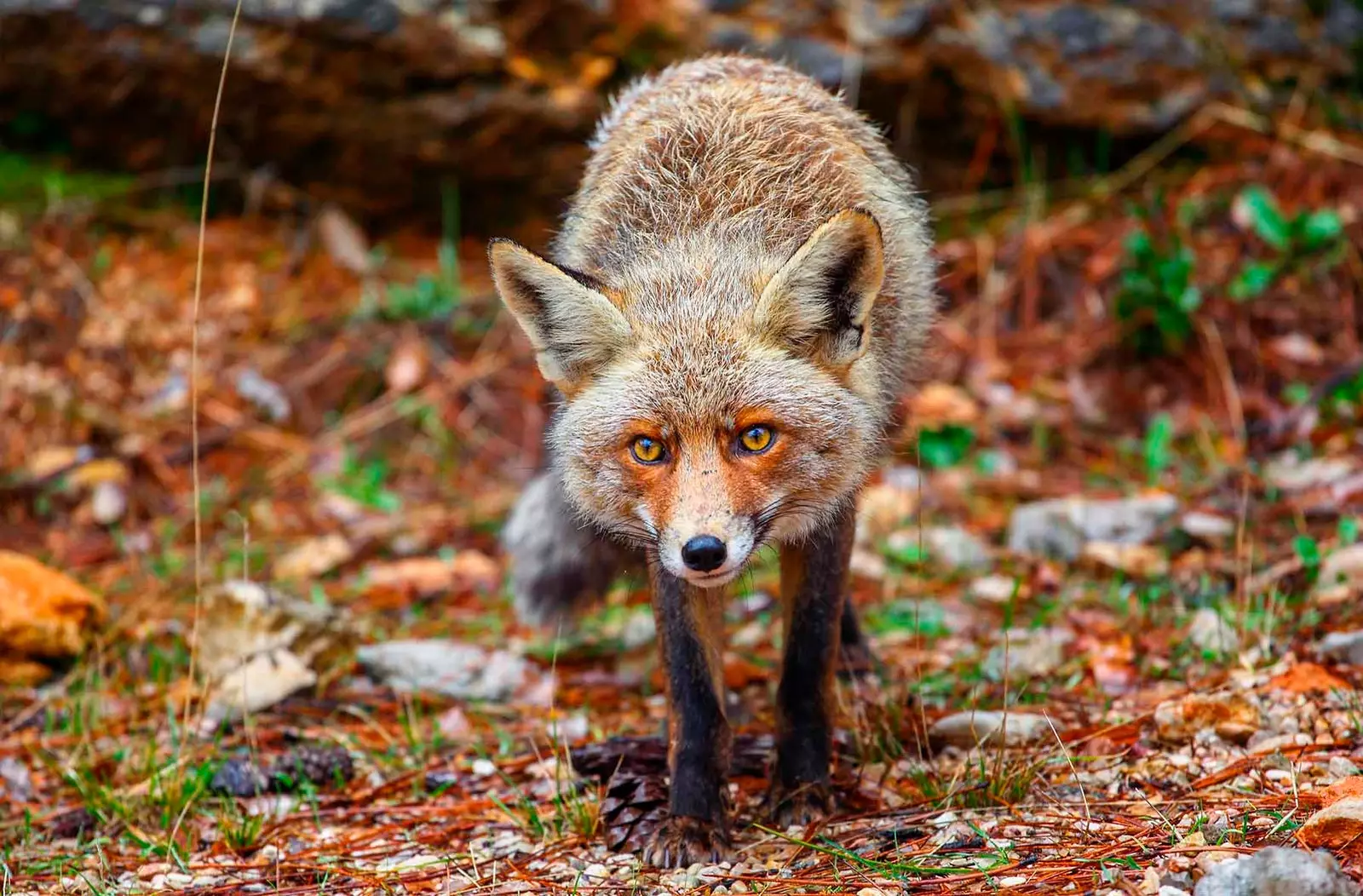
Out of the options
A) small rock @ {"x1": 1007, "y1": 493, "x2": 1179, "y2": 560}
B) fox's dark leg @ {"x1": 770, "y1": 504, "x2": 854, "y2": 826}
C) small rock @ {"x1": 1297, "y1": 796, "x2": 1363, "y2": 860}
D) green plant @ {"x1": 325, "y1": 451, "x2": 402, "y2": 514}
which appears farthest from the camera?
green plant @ {"x1": 325, "y1": 451, "x2": 402, "y2": 514}

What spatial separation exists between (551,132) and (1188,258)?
4088 mm

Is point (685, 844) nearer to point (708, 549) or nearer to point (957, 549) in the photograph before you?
point (708, 549)

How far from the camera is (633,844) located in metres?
4.00

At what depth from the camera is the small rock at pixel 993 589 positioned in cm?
605

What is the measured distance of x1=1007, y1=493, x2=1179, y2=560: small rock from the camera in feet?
21.0

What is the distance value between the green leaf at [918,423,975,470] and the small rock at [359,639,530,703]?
256 centimetres

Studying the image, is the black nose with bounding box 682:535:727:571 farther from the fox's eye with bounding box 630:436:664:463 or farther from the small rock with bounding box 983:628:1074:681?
the small rock with bounding box 983:628:1074:681

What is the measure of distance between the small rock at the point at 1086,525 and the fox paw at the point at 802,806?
2660mm

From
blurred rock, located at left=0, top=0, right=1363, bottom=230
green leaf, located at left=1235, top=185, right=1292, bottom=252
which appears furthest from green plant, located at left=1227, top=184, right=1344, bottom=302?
blurred rock, located at left=0, top=0, right=1363, bottom=230

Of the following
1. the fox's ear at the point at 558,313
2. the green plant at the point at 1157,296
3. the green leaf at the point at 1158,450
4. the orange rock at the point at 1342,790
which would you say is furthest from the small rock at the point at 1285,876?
the green plant at the point at 1157,296

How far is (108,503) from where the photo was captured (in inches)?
290

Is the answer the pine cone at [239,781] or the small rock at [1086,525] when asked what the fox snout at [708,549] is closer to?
the pine cone at [239,781]

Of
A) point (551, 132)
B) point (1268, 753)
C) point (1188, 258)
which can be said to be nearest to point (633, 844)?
point (1268, 753)

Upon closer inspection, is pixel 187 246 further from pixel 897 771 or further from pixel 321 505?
pixel 897 771
